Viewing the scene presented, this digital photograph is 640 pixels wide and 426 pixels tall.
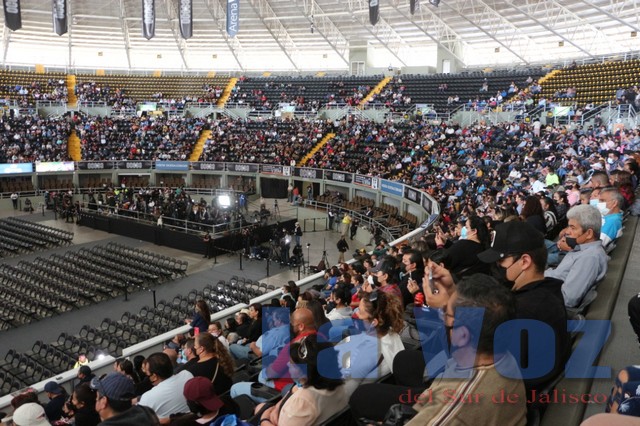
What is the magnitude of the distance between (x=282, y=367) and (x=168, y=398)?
104 centimetres

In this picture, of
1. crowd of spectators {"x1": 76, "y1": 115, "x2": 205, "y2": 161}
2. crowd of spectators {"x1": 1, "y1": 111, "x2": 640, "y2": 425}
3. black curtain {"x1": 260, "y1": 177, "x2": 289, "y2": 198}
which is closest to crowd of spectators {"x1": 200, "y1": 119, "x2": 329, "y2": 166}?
black curtain {"x1": 260, "y1": 177, "x2": 289, "y2": 198}

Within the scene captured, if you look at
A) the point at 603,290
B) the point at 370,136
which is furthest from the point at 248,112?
the point at 603,290

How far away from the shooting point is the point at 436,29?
44312mm

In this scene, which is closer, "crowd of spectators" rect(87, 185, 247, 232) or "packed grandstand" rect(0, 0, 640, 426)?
"packed grandstand" rect(0, 0, 640, 426)

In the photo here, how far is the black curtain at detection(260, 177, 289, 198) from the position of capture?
35281mm

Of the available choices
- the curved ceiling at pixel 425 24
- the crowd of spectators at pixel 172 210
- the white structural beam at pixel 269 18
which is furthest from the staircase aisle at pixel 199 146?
the white structural beam at pixel 269 18

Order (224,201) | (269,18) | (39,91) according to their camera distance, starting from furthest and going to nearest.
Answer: (269,18), (39,91), (224,201)

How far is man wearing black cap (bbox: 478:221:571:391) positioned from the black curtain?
31862mm

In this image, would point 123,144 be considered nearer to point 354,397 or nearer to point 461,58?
point 461,58

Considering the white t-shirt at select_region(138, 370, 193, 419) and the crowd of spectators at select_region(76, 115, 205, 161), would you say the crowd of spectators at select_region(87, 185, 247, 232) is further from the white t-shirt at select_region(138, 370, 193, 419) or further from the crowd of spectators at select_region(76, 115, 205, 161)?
the white t-shirt at select_region(138, 370, 193, 419)

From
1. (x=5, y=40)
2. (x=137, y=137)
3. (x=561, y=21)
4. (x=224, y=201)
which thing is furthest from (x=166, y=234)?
(x=5, y=40)

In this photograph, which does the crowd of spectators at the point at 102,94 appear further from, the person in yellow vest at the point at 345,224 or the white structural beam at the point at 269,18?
the person in yellow vest at the point at 345,224

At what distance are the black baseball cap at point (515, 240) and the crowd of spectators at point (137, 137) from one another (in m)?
36.4

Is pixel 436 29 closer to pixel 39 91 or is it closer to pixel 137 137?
pixel 137 137
